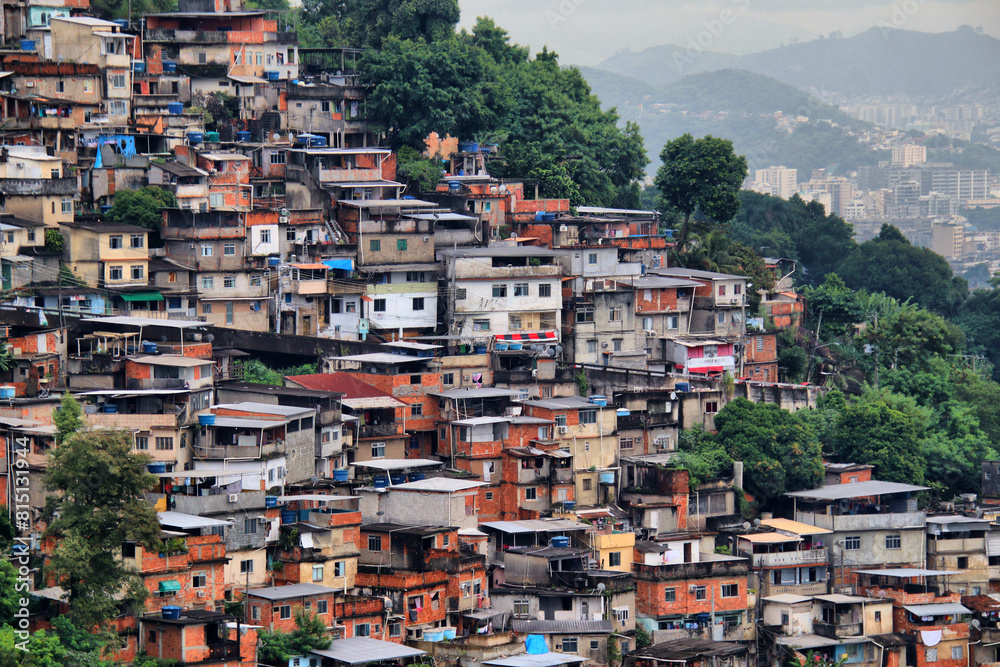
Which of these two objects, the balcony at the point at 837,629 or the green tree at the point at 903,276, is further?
the green tree at the point at 903,276

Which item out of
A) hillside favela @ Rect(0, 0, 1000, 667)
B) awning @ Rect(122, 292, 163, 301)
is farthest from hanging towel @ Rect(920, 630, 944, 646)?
awning @ Rect(122, 292, 163, 301)

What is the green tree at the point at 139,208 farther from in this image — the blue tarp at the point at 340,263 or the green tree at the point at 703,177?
the green tree at the point at 703,177

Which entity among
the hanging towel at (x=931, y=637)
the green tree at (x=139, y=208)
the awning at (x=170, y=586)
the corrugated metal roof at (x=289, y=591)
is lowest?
the hanging towel at (x=931, y=637)

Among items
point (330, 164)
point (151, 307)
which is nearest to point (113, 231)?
point (151, 307)

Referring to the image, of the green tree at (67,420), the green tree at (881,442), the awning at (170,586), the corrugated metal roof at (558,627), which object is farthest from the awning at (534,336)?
the awning at (170,586)

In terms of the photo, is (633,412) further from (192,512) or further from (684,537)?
(192,512)

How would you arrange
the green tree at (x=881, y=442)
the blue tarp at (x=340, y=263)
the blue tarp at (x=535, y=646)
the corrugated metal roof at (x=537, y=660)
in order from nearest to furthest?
the corrugated metal roof at (x=537, y=660)
the blue tarp at (x=535, y=646)
the blue tarp at (x=340, y=263)
the green tree at (x=881, y=442)

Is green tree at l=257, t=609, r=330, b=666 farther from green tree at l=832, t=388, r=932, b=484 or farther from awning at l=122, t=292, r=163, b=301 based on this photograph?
green tree at l=832, t=388, r=932, b=484
